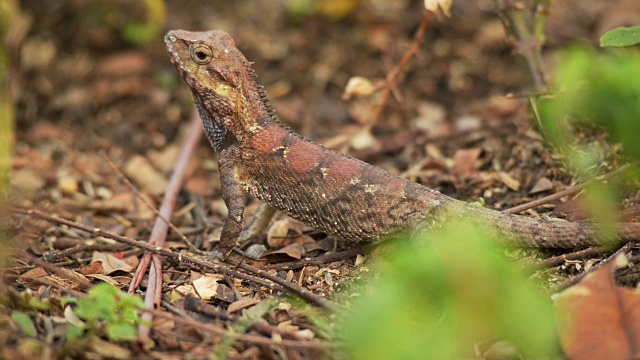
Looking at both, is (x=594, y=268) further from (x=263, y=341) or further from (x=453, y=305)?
(x=263, y=341)

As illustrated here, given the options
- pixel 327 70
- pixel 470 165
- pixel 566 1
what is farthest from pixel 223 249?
pixel 566 1

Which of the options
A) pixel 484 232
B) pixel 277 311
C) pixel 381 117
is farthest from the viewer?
pixel 381 117

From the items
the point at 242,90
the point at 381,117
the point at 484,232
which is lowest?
the point at 484,232

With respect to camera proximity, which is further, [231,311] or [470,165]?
[470,165]

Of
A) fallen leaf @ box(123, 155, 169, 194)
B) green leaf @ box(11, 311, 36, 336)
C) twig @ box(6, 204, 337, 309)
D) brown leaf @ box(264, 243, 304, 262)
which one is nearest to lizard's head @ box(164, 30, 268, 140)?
brown leaf @ box(264, 243, 304, 262)

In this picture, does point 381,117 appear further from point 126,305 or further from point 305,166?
point 126,305

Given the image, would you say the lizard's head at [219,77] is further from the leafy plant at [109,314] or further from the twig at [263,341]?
the leafy plant at [109,314]

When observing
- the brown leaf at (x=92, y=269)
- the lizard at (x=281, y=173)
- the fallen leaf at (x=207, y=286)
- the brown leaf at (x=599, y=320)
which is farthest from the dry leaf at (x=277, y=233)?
the brown leaf at (x=599, y=320)

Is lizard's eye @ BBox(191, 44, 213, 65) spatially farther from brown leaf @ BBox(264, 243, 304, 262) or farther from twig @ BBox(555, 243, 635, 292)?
twig @ BBox(555, 243, 635, 292)
